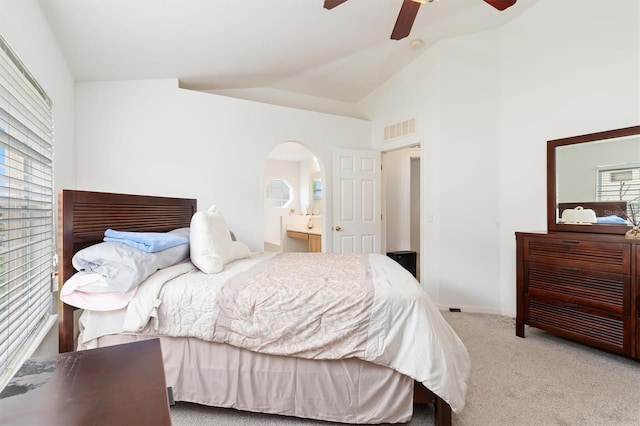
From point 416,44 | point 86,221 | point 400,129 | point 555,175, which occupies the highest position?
point 416,44

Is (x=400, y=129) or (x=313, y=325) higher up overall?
(x=400, y=129)

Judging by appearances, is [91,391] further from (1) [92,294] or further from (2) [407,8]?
(2) [407,8]

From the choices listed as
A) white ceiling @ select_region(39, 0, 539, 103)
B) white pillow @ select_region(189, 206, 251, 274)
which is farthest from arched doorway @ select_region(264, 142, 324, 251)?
white pillow @ select_region(189, 206, 251, 274)

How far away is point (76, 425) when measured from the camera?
1.91ft

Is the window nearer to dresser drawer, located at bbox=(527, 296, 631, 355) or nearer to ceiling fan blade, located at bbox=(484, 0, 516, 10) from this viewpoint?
dresser drawer, located at bbox=(527, 296, 631, 355)

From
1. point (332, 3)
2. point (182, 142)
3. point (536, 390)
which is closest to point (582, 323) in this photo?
point (536, 390)

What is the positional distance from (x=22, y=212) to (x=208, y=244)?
918 millimetres

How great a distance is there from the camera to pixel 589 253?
227cm

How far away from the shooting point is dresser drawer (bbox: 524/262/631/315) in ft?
6.92

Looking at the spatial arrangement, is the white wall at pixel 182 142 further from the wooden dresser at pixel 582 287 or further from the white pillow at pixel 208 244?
the wooden dresser at pixel 582 287

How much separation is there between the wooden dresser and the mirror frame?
0.47 feet

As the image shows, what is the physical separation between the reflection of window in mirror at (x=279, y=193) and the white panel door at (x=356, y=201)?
263cm

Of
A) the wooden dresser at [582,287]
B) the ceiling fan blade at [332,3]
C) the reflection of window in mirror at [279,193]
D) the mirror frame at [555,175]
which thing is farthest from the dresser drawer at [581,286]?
the reflection of window in mirror at [279,193]

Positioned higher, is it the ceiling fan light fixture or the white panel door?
the ceiling fan light fixture
